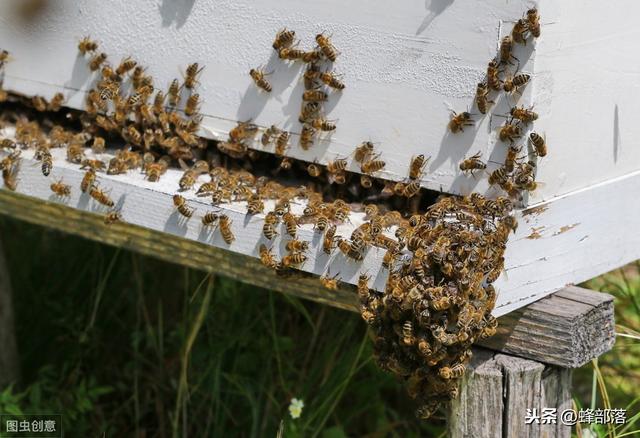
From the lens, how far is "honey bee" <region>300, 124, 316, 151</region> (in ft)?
9.72

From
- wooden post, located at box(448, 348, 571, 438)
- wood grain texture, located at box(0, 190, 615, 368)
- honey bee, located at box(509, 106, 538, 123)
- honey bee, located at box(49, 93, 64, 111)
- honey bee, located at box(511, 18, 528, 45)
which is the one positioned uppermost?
honey bee, located at box(49, 93, 64, 111)

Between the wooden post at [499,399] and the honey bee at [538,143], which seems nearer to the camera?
the honey bee at [538,143]

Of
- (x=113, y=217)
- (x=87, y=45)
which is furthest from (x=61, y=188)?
(x=87, y=45)

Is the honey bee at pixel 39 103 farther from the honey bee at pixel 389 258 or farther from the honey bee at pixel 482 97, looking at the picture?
the honey bee at pixel 482 97

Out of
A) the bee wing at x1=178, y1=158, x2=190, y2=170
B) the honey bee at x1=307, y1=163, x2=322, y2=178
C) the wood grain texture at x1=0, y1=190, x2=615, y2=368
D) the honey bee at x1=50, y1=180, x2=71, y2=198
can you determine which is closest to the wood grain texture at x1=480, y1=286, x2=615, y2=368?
the wood grain texture at x1=0, y1=190, x2=615, y2=368

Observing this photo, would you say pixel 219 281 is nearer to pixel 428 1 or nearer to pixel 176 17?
pixel 176 17

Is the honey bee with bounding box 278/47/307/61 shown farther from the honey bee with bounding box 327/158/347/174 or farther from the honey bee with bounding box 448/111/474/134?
the honey bee with bounding box 448/111/474/134

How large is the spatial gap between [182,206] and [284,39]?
658 mm

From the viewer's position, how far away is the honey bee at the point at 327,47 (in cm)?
285

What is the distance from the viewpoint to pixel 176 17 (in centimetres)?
323

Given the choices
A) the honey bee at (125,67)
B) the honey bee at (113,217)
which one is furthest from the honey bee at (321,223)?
the honey bee at (125,67)

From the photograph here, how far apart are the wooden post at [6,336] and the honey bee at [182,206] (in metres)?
1.75

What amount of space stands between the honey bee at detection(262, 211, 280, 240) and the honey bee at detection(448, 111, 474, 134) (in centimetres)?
62

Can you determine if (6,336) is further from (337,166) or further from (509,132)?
(509,132)
